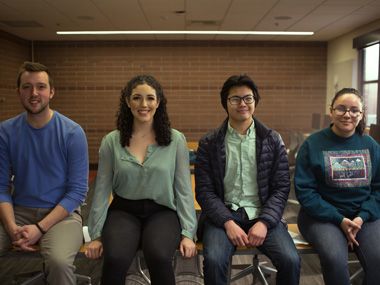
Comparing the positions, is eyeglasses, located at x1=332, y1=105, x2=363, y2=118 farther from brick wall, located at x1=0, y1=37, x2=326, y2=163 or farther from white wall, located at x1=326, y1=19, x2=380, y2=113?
brick wall, located at x1=0, y1=37, x2=326, y2=163

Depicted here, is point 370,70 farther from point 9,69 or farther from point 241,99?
point 9,69

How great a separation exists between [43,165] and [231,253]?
116cm

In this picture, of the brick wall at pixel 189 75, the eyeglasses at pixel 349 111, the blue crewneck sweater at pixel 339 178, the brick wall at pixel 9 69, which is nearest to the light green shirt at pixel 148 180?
the blue crewneck sweater at pixel 339 178

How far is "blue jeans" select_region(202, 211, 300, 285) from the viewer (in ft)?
6.45

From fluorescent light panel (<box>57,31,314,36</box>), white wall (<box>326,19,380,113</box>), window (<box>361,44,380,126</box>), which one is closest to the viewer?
window (<box>361,44,380,126</box>)

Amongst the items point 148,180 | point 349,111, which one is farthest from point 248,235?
point 349,111

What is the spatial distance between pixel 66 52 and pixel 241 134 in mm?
6856

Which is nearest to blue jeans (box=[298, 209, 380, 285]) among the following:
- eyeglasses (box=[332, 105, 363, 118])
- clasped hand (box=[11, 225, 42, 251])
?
eyeglasses (box=[332, 105, 363, 118])

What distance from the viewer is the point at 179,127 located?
27.8 feet

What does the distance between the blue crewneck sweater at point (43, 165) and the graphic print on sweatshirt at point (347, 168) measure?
1.41 m

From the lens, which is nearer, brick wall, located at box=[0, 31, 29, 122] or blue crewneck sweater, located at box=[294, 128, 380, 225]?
blue crewneck sweater, located at box=[294, 128, 380, 225]

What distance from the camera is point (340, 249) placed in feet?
6.71

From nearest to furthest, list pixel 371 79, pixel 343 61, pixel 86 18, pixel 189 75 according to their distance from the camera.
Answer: pixel 86 18 → pixel 371 79 → pixel 343 61 → pixel 189 75

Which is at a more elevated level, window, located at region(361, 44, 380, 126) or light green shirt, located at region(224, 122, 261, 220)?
window, located at region(361, 44, 380, 126)
